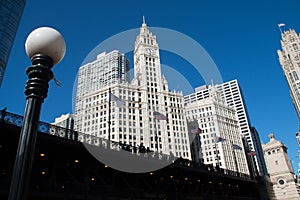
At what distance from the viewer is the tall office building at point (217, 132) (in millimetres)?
117500

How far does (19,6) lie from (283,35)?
15972cm

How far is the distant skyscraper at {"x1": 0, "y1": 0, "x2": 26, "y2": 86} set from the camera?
103000 mm

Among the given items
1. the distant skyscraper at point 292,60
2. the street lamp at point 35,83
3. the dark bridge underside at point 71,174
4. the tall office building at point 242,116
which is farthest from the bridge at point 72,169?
the tall office building at point 242,116

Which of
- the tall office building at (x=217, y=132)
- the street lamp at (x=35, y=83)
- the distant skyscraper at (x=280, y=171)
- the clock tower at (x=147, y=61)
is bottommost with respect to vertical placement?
the street lamp at (x=35, y=83)

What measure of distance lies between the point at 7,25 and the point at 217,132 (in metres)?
111

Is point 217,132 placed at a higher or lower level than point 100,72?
lower

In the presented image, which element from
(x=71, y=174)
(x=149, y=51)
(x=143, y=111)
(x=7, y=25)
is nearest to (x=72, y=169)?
(x=71, y=174)

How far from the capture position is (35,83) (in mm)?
5008

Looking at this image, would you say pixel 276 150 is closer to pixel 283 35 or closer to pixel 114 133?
pixel 114 133

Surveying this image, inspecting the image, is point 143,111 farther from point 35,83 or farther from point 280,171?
point 35,83

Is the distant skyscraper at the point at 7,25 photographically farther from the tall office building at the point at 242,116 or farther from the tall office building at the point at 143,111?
the tall office building at the point at 242,116

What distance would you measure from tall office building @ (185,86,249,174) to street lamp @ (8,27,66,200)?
385 feet

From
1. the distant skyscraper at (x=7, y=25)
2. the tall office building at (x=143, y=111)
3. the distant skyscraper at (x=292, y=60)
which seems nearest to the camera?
the tall office building at (x=143, y=111)

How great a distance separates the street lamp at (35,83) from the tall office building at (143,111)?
8337cm
